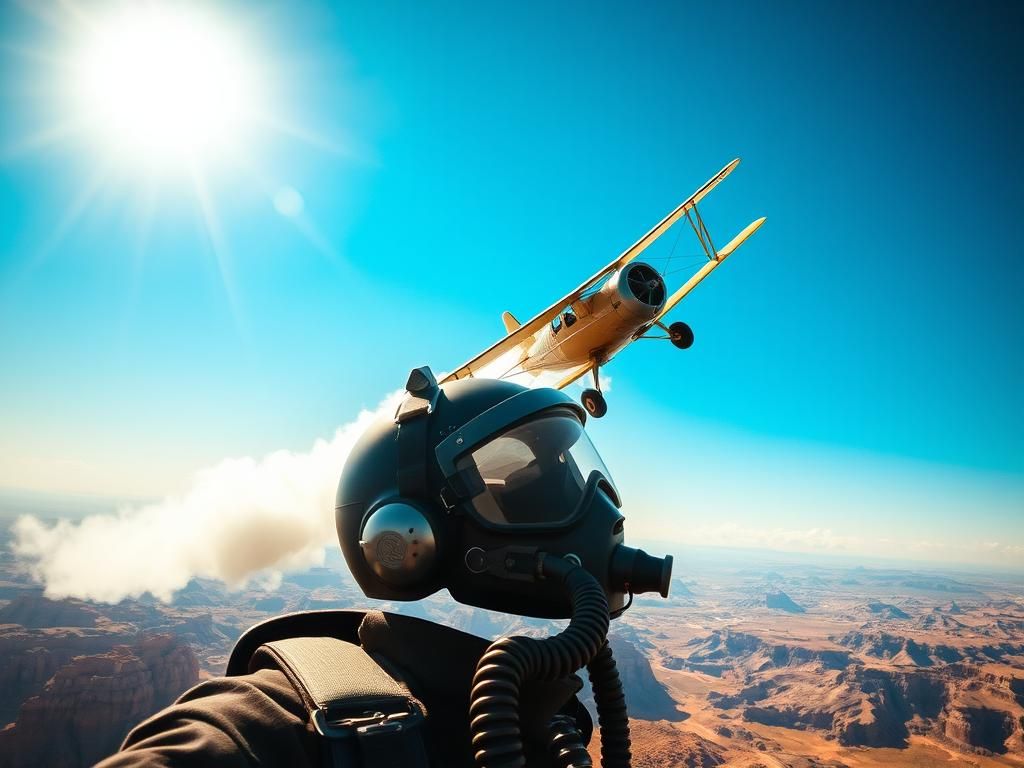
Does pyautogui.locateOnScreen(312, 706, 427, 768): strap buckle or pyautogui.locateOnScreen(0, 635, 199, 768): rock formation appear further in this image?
pyautogui.locateOnScreen(0, 635, 199, 768): rock formation

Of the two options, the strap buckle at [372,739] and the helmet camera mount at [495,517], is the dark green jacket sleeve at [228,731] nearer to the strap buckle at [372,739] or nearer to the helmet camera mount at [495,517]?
the strap buckle at [372,739]

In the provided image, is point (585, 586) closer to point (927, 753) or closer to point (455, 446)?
point (455, 446)

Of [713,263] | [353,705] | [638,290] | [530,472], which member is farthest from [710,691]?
[353,705]

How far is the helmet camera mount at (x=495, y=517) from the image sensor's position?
2.75m

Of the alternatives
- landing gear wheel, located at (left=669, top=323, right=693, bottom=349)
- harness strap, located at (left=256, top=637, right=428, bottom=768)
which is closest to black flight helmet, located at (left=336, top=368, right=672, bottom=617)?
harness strap, located at (left=256, top=637, right=428, bottom=768)

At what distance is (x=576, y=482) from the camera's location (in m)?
3.13

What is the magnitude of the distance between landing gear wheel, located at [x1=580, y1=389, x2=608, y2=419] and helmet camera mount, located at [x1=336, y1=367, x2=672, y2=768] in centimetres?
2477

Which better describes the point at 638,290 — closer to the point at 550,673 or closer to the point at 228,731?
the point at 550,673

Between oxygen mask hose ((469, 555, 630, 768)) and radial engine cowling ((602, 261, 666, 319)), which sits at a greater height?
radial engine cowling ((602, 261, 666, 319))

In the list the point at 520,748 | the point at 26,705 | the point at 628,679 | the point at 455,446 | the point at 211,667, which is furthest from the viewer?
the point at 628,679

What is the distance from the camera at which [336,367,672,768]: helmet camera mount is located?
2.75m

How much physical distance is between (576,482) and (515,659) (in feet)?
3.97

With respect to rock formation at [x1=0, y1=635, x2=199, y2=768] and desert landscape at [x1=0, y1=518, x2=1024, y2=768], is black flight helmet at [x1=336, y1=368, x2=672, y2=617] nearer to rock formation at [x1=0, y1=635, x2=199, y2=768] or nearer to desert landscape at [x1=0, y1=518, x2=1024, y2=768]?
desert landscape at [x1=0, y1=518, x2=1024, y2=768]

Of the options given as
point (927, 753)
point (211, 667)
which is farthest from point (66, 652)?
point (927, 753)
